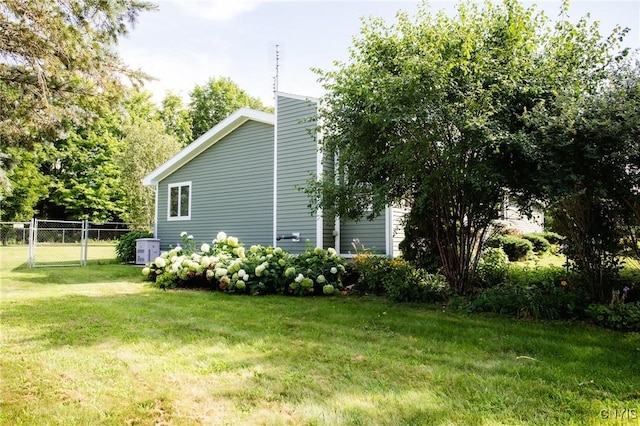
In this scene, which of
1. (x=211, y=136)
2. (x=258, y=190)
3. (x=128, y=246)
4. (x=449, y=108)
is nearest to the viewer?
(x=449, y=108)

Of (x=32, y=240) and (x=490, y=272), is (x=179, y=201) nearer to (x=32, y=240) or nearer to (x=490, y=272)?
(x=32, y=240)

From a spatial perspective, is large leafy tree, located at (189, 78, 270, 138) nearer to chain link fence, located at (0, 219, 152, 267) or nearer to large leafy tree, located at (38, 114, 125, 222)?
large leafy tree, located at (38, 114, 125, 222)

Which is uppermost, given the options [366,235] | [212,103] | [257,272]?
[212,103]

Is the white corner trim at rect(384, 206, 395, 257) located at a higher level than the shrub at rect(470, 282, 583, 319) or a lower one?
higher

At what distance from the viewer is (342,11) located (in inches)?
308

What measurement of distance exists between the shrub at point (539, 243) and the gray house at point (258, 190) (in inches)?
201

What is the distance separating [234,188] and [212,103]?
2768 cm

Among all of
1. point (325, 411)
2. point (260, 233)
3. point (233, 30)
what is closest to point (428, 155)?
point (325, 411)

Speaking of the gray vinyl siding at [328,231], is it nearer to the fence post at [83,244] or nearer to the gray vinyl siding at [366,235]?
the gray vinyl siding at [366,235]

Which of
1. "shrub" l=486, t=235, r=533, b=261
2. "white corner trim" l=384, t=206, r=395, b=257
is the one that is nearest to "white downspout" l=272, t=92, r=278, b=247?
"white corner trim" l=384, t=206, r=395, b=257

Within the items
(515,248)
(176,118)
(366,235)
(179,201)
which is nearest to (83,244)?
(179,201)

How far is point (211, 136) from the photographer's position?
487 inches

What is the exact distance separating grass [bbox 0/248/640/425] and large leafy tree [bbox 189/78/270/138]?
33.4 meters

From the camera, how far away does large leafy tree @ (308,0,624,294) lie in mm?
5059
